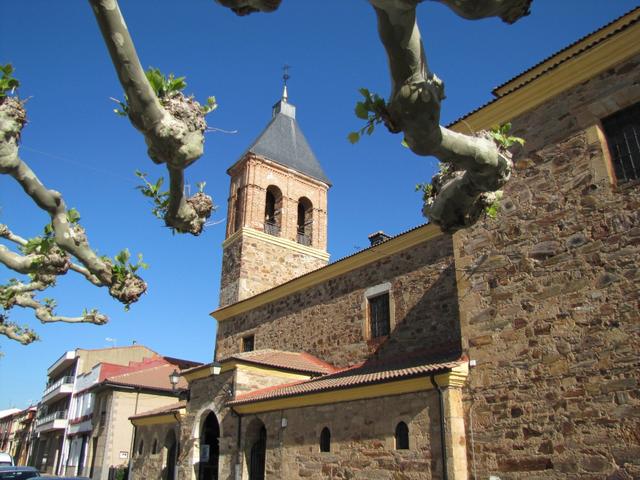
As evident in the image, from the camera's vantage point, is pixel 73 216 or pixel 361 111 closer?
pixel 361 111

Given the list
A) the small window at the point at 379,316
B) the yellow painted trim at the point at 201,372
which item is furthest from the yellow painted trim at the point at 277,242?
the small window at the point at 379,316

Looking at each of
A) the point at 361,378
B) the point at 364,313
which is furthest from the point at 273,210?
the point at 361,378

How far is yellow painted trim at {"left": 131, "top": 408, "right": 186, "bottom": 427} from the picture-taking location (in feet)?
54.8

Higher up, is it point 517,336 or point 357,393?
point 517,336

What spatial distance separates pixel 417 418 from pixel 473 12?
7.73m

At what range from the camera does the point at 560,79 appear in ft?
27.8

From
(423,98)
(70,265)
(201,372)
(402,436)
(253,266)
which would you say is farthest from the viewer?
(253,266)

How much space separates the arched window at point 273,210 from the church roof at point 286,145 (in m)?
1.44

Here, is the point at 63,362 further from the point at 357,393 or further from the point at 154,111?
the point at 154,111

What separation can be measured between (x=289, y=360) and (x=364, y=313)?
2756mm

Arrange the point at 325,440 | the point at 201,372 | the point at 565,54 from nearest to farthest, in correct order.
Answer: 1. the point at 565,54
2. the point at 325,440
3. the point at 201,372

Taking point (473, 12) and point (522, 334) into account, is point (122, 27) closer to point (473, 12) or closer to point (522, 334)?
point (473, 12)

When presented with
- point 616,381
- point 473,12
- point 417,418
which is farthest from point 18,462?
point 473,12

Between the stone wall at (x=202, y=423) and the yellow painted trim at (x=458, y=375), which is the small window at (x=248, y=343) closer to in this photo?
the stone wall at (x=202, y=423)
